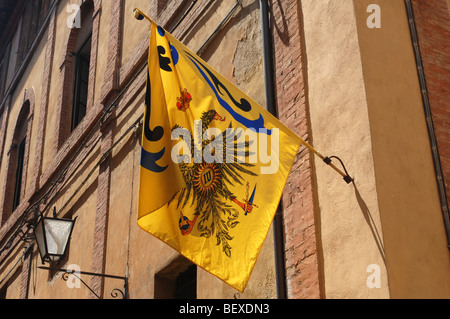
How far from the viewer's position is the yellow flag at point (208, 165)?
212 inches

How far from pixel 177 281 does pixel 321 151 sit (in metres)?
3.06

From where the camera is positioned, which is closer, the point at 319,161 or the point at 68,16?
the point at 319,161

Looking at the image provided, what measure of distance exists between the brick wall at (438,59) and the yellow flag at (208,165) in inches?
52.6

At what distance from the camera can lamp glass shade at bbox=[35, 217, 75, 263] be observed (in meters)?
9.59

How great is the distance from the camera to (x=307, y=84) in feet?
21.8

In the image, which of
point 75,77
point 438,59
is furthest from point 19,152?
point 438,59

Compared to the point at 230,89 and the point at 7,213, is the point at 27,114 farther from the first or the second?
the point at 230,89

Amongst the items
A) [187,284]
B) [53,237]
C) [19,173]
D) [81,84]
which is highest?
[81,84]

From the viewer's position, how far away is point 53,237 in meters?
9.69

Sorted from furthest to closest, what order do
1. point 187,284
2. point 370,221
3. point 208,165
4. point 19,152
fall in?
point 19,152 < point 187,284 < point 208,165 < point 370,221

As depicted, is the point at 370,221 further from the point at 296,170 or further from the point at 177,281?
the point at 177,281

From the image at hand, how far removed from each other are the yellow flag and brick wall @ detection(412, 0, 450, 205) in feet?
4.38
